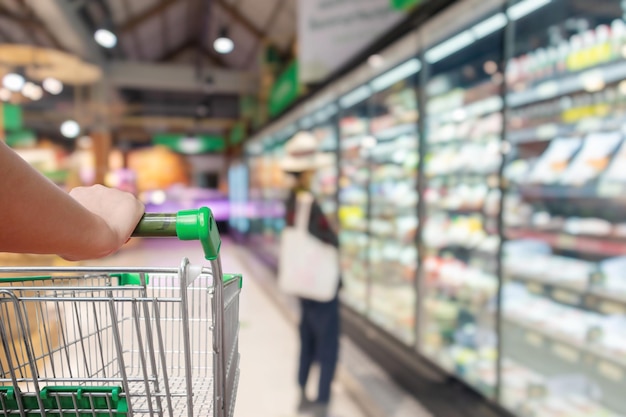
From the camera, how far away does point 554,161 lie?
269 centimetres

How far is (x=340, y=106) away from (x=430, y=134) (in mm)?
1605

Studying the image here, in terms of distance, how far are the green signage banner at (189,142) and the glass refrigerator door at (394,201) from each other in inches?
532

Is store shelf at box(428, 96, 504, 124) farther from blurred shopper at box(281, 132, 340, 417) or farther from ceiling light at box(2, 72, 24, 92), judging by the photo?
ceiling light at box(2, 72, 24, 92)

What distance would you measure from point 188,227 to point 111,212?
15cm

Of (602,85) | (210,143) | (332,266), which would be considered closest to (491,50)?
(602,85)

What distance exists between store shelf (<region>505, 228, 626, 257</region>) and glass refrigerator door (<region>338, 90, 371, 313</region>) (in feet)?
6.90

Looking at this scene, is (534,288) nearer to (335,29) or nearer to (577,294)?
(577,294)

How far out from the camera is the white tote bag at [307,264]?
118 inches

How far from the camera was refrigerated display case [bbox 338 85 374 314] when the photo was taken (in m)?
4.96

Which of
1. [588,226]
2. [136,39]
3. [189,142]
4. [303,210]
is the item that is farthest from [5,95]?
[189,142]

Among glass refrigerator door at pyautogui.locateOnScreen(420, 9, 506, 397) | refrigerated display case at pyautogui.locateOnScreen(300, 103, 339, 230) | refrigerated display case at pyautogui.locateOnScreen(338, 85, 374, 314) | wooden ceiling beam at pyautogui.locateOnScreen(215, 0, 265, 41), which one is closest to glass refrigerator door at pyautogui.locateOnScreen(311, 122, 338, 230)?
refrigerated display case at pyautogui.locateOnScreen(300, 103, 339, 230)

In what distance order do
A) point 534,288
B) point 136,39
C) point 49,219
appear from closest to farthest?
point 49,219 → point 534,288 → point 136,39

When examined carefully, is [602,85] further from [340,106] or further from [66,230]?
[340,106]

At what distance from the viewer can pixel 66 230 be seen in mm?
672
